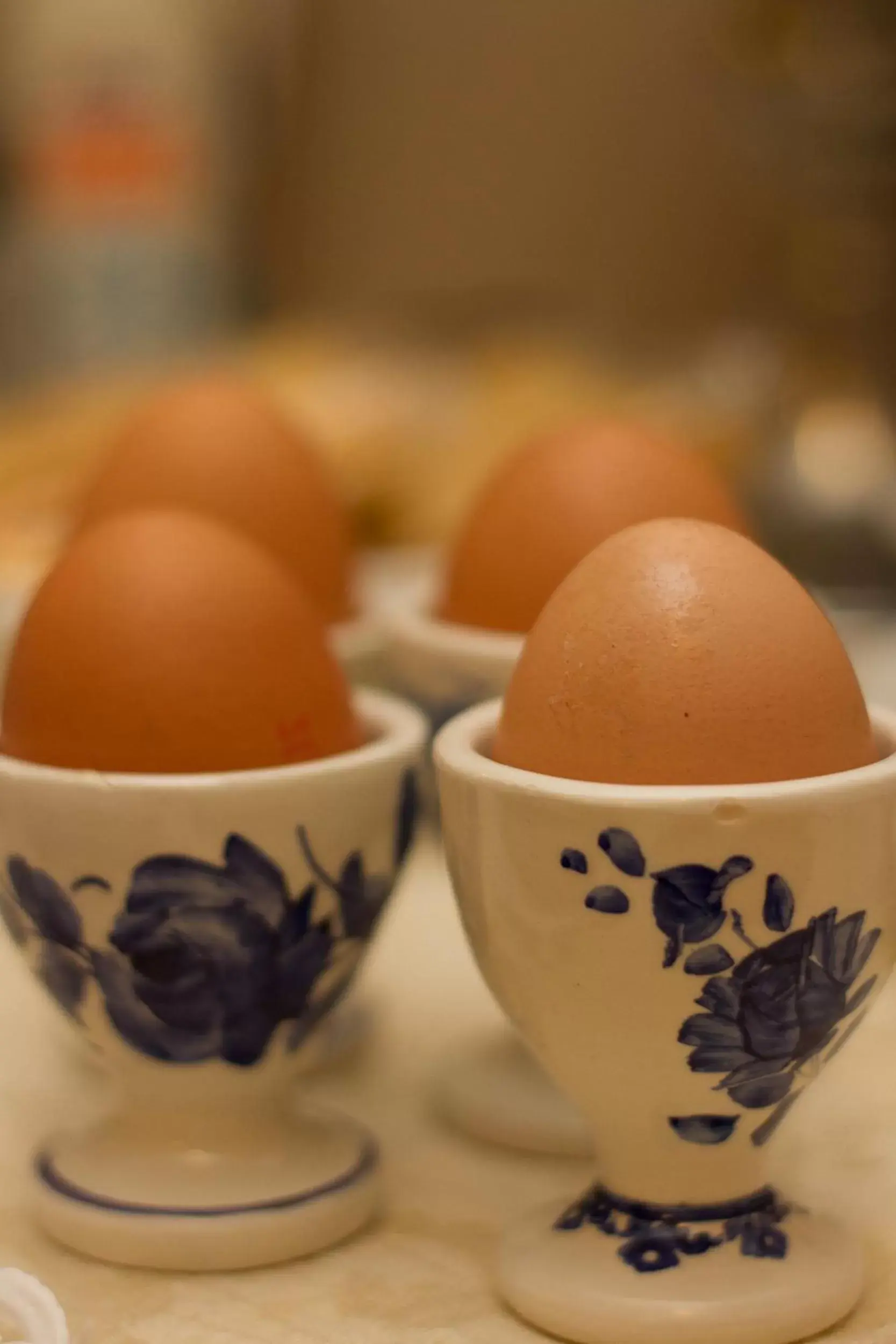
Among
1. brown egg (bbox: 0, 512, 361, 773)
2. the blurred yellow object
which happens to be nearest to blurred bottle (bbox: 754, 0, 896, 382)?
the blurred yellow object

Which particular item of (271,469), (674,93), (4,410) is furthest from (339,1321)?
(674,93)

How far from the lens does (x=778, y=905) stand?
0.45 meters

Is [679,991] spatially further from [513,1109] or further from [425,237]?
[425,237]

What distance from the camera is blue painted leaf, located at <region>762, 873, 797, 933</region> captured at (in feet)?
1.47

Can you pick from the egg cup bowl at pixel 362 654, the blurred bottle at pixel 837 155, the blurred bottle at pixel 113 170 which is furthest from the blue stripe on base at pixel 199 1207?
the blurred bottle at pixel 113 170

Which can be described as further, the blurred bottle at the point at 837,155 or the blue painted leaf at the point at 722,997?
the blurred bottle at the point at 837,155

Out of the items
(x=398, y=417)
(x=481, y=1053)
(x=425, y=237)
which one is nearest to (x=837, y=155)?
(x=398, y=417)

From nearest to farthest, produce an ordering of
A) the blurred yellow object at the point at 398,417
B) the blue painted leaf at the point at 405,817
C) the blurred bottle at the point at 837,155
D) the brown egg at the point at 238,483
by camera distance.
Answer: the blue painted leaf at the point at 405,817, the brown egg at the point at 238,483, the blurred bottle at the point at 837,155, the blurred yellow object at the point at 398,417

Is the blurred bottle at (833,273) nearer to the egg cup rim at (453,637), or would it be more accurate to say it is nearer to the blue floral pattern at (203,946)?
the egg cup rim at (453,637)

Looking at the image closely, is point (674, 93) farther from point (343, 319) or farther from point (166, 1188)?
point (166, 1188)

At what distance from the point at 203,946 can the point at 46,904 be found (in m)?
0.05

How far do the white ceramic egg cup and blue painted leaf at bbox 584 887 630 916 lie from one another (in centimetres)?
13

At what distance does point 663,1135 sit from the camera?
0.49 meters

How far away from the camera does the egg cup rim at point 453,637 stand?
25.2 inches
